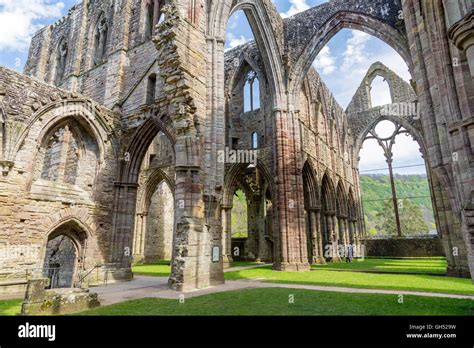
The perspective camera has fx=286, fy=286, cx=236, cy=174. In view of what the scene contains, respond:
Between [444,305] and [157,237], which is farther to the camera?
[157,237]

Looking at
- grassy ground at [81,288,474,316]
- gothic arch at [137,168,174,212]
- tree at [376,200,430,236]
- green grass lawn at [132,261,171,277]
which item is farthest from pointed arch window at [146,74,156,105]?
tree at [376,200,430,236]

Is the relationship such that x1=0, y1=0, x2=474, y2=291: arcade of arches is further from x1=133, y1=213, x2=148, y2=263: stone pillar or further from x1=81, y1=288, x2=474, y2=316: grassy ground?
x1=81, y1=288, x2=474, y2=316: grassy ground

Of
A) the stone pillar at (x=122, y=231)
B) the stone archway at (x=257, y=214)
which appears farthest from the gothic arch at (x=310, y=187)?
the stone pillar at (x=122, y=231)

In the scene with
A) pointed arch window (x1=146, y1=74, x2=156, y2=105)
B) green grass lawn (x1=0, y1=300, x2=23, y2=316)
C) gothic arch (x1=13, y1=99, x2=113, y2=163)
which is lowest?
green grass lawn (x1=0, y1=300, x2=23, y2=316)

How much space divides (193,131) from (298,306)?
5956 millimetres

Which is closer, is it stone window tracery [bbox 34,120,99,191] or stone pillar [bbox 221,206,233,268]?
stone window tracery [bbox 34,120,99,191]

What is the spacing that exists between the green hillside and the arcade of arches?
24.0m

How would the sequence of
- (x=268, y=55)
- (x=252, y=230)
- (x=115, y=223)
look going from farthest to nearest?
1. (x=252, y=230)
2. (x=268, y=55)
3. (x=115, y=223)

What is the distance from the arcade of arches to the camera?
320 inches
